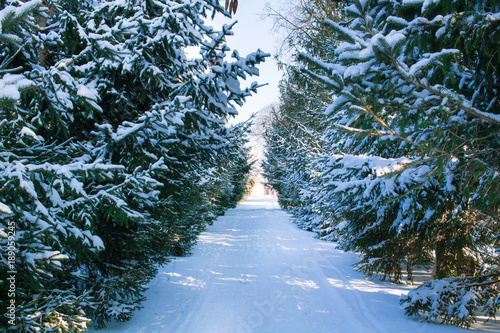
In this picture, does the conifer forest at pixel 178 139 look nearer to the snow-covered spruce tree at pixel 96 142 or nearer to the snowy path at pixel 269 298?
the snow-covered spruce tree at pixel 96 142

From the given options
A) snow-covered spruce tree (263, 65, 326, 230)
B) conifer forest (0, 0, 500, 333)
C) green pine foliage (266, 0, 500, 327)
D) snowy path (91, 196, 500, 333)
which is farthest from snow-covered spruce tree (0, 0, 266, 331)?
snow-covered spruce tree (263, 65, 326, 230)

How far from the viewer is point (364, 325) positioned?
14.8ft

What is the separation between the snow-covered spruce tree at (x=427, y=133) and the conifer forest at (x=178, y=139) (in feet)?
0.07

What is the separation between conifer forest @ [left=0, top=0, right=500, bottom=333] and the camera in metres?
2.49

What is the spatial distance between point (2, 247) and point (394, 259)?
667 cm

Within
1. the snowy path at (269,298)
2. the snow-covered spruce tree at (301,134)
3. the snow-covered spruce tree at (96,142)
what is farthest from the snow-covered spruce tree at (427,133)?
the snow-covered spruce tree at (301,134)

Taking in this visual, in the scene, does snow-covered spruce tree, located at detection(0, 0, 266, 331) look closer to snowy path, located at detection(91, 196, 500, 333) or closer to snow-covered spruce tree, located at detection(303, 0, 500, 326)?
snowy path, located at detection(91, 196, 500, 333)

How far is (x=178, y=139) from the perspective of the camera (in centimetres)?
425

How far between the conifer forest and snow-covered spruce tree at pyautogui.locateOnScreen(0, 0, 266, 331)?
0.09ft

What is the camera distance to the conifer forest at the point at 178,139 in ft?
8.16

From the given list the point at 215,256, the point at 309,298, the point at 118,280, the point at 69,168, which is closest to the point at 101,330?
the point at 118,280

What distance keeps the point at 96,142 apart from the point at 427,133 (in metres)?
5.01

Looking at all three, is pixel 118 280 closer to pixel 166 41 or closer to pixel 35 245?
pixel 35 245

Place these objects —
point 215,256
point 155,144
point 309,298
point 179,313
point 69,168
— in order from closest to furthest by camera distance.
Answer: point 69,168, point 155,144, point 179,313, point 309,298, point 215,256
